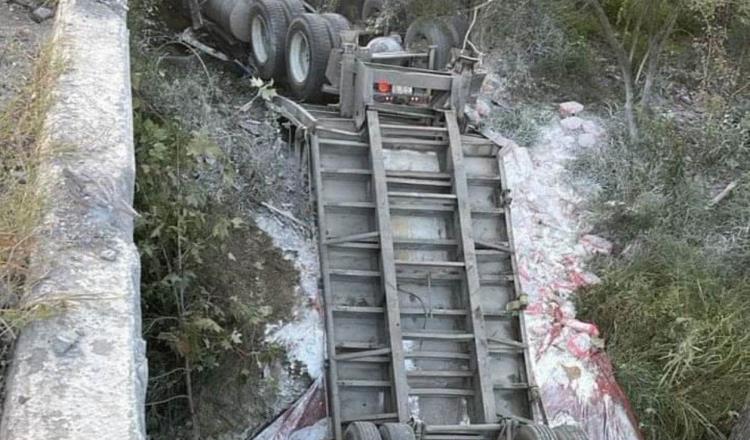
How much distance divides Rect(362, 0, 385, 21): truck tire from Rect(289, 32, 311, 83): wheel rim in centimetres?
124

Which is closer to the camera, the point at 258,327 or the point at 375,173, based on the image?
the point at 258,327

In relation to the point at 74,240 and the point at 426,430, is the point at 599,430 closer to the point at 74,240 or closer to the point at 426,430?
the point at 426,430

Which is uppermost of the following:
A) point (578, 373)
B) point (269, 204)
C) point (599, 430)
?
point (269, 204)

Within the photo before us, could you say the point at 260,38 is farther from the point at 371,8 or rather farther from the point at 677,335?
the point at 677,335

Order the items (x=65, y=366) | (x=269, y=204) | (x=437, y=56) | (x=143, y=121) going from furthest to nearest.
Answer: (x=437, y=56), (x=269, y=204), (x=143, y=121), (x=65, y=366)

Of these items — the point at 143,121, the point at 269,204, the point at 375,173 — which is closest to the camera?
the point at 143,121

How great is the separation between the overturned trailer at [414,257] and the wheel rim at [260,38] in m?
1.12

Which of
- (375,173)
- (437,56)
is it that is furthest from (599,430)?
(437,56)

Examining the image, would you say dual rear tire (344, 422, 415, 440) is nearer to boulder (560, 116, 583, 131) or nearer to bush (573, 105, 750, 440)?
bush (573, 105, 750, 440)

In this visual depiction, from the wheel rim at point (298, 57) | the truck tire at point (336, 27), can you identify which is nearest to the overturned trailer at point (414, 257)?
the truck tire at point (336, 27)

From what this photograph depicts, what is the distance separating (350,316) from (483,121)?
2.63m

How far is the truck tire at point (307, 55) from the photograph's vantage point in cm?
681

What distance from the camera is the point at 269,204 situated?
5.95m

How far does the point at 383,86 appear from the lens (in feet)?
19.8
